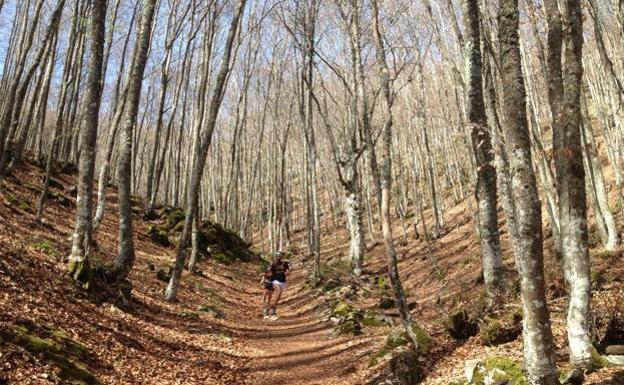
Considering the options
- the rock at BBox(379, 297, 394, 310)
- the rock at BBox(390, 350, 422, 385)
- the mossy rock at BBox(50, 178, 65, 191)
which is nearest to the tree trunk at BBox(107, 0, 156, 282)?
the rock at BBox(390, 350, 422, 385)

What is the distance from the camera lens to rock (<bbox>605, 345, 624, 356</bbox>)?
4914 mm

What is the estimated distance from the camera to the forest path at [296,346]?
7359 mm

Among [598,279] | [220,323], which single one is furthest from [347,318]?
[598,279]

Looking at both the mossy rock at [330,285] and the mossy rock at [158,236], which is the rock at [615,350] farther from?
the mossy rock at [158,236]

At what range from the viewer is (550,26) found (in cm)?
602

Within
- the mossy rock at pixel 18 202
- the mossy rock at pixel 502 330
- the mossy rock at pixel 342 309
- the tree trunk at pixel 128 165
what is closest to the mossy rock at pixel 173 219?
the mossy rock at pixel 18 202

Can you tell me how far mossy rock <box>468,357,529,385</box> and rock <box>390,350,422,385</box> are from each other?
1.03 metres

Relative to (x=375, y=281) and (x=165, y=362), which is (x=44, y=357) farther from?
(x=375, y=281)

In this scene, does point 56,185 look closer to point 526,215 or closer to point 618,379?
point 526,215

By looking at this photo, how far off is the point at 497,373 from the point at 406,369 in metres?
1.52

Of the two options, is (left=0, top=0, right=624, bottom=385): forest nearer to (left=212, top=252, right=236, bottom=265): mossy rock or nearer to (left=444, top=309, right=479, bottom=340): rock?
(left=444, top=309, right=479, bottom=340): rock

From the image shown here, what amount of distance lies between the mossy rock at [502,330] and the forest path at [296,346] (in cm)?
201

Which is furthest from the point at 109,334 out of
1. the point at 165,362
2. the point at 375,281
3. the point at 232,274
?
the point at 232,274

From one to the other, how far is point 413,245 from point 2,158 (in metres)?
17.9
